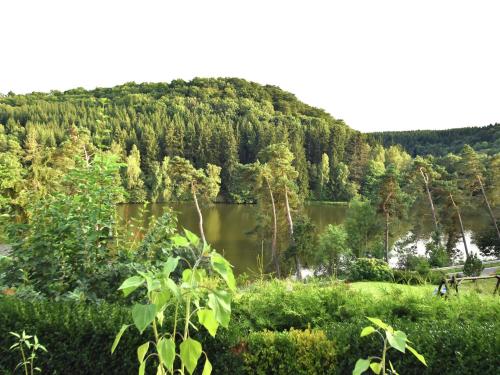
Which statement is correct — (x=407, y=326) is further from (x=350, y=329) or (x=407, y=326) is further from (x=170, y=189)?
(x=170, y=189)

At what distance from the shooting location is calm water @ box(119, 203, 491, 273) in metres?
27.5

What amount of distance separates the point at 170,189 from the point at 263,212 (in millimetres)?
30369

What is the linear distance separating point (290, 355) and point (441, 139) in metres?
107

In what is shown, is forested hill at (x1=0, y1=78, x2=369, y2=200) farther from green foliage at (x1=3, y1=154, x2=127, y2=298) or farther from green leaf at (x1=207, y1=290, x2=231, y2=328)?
green leaf at (x1=207, y1=290, x2=231, y2=328)

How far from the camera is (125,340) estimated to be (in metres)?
3.48

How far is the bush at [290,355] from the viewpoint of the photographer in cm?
333

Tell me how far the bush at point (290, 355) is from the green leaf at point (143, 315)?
2384 millimetres

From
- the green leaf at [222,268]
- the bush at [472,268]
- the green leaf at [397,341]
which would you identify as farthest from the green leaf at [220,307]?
the bush at [472,268]

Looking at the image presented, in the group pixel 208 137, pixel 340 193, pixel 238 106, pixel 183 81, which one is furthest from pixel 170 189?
pixel 183 81

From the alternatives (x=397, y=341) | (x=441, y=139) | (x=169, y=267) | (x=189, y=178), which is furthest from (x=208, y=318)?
(x=441, y=139)

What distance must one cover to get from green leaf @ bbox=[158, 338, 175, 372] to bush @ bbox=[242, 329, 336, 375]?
228cm

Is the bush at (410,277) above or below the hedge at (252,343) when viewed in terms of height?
below

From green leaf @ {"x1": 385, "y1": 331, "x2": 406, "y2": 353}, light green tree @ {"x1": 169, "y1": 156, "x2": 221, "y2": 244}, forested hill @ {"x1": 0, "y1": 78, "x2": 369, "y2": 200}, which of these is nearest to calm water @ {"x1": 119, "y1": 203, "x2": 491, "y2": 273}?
light green tree @ {"x1": 169, "y1": 156, "x2": 221, "y2": 244}

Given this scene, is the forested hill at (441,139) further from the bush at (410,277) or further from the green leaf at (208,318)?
the green leaf at (208,318)
